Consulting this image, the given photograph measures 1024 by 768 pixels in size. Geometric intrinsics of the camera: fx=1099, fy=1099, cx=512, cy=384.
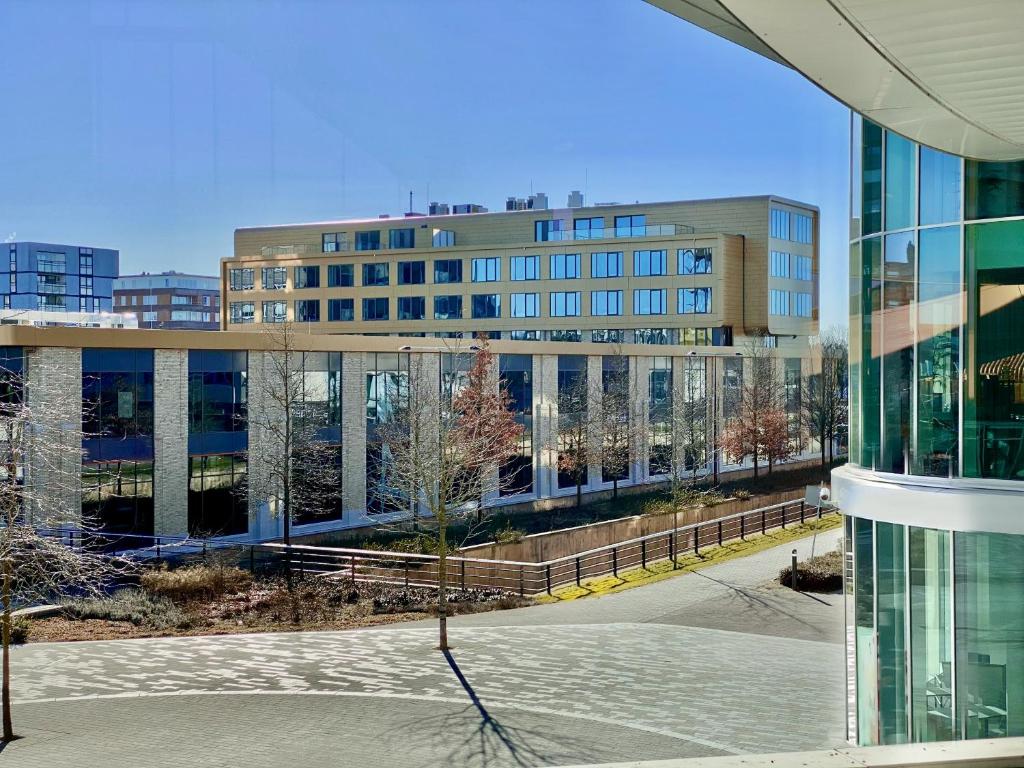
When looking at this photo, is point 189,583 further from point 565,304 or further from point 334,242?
point 334,242

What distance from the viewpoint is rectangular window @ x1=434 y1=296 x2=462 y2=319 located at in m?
70.4

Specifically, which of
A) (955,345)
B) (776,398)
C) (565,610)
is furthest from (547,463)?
(955,345)

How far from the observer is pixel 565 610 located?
21.7 metres

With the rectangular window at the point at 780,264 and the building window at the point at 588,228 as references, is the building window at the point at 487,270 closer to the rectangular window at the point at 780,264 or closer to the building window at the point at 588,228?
the building window at the point at 588,228

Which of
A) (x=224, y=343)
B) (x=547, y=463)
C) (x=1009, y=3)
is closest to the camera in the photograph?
(x=1009, y=3)

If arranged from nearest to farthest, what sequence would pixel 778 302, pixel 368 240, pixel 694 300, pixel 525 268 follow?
pixel 694 300, pixel 778 302, pixel 525 268, pixel 368 240

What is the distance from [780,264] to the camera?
67.3 metres

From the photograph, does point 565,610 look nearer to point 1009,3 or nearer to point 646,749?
point 646,749

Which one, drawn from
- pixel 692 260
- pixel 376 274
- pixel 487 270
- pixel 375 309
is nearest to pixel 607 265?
pixel 692 260

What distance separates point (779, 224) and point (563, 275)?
1370cm

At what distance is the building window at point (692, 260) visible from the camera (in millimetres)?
63562

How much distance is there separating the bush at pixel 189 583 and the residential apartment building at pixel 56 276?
11778 centimetres

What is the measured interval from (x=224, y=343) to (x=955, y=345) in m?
21.9

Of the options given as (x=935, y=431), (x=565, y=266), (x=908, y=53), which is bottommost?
(x=935, y=431)
